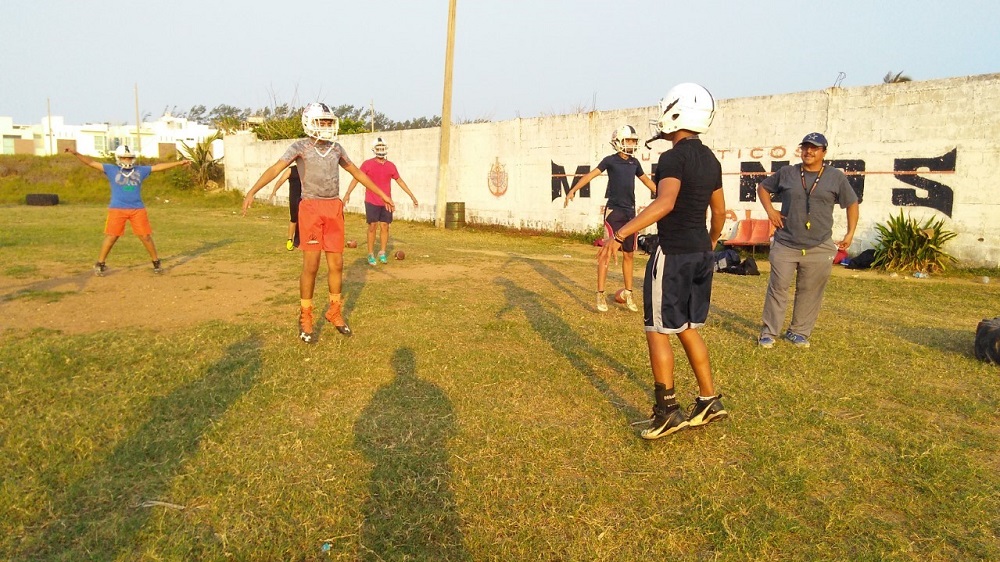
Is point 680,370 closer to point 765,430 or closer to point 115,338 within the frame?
point 765,430

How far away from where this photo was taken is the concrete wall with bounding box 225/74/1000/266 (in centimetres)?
1084

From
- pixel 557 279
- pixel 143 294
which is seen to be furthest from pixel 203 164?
pixel 557 279

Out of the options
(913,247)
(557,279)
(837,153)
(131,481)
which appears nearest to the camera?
(131,481)

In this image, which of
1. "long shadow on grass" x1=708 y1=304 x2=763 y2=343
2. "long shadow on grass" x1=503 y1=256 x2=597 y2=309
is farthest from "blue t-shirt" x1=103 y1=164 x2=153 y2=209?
"long shadow on grass" x1=708 y1=304 x2=763 y2=343

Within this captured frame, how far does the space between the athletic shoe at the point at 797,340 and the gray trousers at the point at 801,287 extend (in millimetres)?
37

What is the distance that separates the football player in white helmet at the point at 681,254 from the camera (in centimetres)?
395

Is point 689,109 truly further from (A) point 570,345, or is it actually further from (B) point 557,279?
(B) point 557,279

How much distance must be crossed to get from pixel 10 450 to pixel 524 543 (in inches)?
110

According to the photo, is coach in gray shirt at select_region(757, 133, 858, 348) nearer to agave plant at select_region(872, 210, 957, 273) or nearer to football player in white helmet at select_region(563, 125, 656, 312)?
football player in white helmet at select_region(563, 125, 656, 312)

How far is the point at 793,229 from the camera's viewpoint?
6.34 meters

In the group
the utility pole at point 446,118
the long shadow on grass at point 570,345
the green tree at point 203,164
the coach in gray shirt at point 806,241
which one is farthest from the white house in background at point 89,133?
the coach in gray shirt at point 806,241

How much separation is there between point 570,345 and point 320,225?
2.47 m

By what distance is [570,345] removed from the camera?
610 cm

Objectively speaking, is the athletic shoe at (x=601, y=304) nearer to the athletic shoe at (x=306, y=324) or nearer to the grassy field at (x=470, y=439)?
the grassy field at (x=470, y=439)
